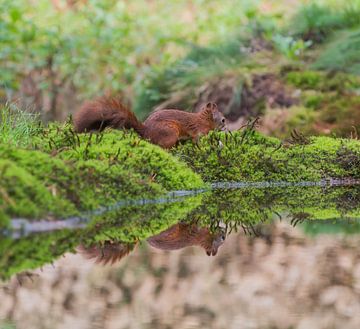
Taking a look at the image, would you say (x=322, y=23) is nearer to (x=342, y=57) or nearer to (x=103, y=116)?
(x=342, y=57)

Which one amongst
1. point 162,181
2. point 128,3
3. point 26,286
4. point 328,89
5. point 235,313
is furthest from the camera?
point 128,3

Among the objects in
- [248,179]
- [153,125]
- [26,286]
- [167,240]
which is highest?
[26,286]

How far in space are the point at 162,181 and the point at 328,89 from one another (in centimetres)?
682

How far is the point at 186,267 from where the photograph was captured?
15.6 ft

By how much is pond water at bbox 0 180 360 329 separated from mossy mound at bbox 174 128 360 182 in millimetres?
1467

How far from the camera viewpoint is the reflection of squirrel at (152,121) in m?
8.09

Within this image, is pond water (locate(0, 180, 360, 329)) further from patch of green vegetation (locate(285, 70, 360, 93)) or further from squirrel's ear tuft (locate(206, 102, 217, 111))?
patch of green vegetation (locate(285, 70, 360, 93))

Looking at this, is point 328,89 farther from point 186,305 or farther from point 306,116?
point 186,305

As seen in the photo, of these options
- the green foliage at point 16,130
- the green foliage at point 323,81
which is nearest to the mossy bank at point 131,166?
the green foliage at point 16,130

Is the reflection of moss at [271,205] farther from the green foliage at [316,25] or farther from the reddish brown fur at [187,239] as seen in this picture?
the green foliage at [316,25]

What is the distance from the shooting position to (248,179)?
881 cm

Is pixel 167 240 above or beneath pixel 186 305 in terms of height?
beneath

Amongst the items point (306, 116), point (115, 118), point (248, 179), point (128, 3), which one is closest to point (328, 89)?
point (306, 116)

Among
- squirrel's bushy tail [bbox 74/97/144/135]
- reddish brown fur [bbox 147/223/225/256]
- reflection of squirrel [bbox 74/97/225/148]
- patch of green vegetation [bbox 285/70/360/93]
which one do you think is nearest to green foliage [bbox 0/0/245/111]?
patch of green vegetation [bbox 285/70/360/93]
